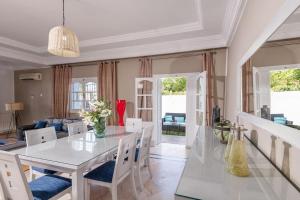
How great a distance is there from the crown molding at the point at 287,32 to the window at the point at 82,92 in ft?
17.3

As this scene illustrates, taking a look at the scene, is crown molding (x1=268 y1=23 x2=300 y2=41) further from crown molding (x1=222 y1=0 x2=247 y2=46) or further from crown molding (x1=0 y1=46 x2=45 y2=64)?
crown molding (x1=0 y1=46 x2=45 y2=64)

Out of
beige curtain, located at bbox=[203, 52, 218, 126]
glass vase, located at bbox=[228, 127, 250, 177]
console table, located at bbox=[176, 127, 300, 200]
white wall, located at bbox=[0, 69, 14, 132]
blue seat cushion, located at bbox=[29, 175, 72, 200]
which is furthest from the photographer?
white wall, located at bbox=[0, 69, 14, 132]

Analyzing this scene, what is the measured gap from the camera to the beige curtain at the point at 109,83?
17.3 ft

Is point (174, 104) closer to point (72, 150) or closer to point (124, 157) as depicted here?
point (124, 157)

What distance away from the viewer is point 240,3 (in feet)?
7.30

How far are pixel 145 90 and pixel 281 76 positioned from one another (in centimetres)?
404

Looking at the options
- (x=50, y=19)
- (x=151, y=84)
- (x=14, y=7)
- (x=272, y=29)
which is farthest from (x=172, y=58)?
(x=272, y=29)

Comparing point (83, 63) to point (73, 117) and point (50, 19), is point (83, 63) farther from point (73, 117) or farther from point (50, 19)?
point (50, 19)

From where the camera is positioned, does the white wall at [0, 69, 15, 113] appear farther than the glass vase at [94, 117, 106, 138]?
Yes

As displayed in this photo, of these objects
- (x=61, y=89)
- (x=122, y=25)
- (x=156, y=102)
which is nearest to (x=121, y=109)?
(x=156, y=102)

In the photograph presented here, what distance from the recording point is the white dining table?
5.56 ft

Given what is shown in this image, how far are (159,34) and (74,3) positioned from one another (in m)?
1.82

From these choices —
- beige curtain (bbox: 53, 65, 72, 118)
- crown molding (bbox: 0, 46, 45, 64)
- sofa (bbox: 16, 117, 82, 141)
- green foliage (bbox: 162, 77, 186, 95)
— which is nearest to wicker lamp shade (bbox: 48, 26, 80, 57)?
sofa (bbox: 16, 117, 82, 141)

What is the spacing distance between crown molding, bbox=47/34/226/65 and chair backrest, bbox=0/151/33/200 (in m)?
3.81
